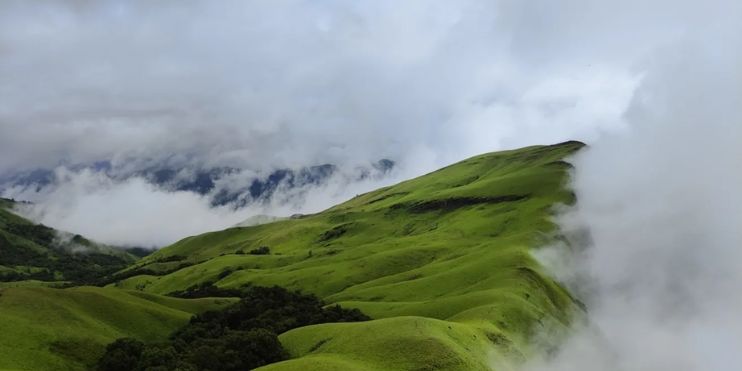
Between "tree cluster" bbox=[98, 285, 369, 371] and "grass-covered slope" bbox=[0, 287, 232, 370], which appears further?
"tree cluster" bbox=[98, 285, 369, 371]

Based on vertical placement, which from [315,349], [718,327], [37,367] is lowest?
[37,367]

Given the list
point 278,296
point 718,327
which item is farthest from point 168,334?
point 718,327

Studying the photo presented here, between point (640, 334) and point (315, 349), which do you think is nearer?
point (315, 349)

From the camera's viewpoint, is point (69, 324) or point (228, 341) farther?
point (69, 324)

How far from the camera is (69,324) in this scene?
11762 centimetres

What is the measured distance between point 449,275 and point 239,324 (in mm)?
58777

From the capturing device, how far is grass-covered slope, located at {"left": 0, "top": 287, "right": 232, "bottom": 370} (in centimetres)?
10338

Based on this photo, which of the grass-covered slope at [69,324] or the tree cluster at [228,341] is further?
the tree cluster at [228,341]

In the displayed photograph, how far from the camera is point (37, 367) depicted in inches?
3898

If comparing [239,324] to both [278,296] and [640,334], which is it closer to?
[278,296]

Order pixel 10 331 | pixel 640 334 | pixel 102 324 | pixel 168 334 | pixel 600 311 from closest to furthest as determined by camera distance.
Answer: pixel 10 331 → pixel 102 324 → pixel 168 334 → pixel 640 334 → pixel 600 311

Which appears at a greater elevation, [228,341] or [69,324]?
[228,341]

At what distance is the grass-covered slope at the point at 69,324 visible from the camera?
103375mm

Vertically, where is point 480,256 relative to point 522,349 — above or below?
above
